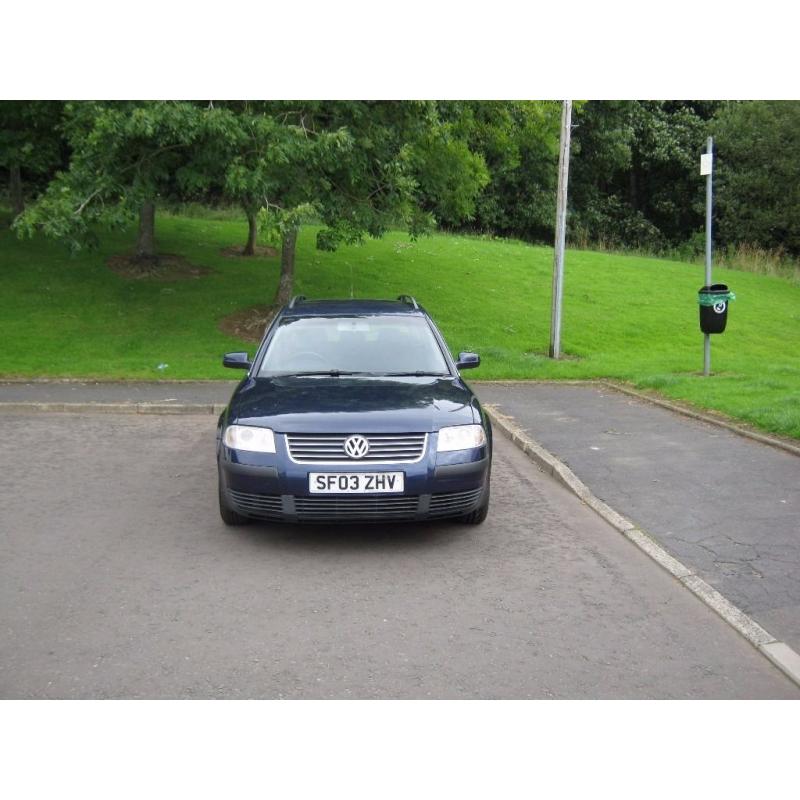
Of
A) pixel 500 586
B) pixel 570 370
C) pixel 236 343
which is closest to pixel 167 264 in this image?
pixel 236 343

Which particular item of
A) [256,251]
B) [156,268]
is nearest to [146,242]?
[156,268]

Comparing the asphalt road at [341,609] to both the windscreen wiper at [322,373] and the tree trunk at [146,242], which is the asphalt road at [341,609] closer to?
the windscreen wiper at [322,373]

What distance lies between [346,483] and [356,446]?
0.26 meters

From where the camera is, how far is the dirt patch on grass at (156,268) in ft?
77.5

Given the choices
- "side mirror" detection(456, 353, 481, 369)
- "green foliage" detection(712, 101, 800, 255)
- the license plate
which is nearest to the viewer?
the license plate

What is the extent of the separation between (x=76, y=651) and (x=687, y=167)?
49771 millimetres

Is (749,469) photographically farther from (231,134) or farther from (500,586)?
(231,134)

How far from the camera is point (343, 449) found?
614cm

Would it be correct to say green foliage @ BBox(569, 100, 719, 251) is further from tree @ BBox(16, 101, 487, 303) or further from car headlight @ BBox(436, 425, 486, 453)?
car headlight @ BBox(436, 425, 486, 453)

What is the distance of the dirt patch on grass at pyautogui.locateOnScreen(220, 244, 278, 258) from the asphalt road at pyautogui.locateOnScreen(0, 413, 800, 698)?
19144mm

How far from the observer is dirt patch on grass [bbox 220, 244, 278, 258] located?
1045 inches

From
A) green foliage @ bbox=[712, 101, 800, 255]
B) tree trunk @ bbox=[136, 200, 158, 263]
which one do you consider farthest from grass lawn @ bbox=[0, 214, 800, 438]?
green foliage @ bbox=[712, 101, 800, 255]

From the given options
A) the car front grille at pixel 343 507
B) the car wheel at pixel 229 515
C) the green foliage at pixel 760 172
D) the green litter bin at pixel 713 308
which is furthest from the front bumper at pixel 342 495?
the green foliage at pixel 760 172

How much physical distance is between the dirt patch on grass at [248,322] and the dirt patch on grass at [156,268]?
3821 millimetres
